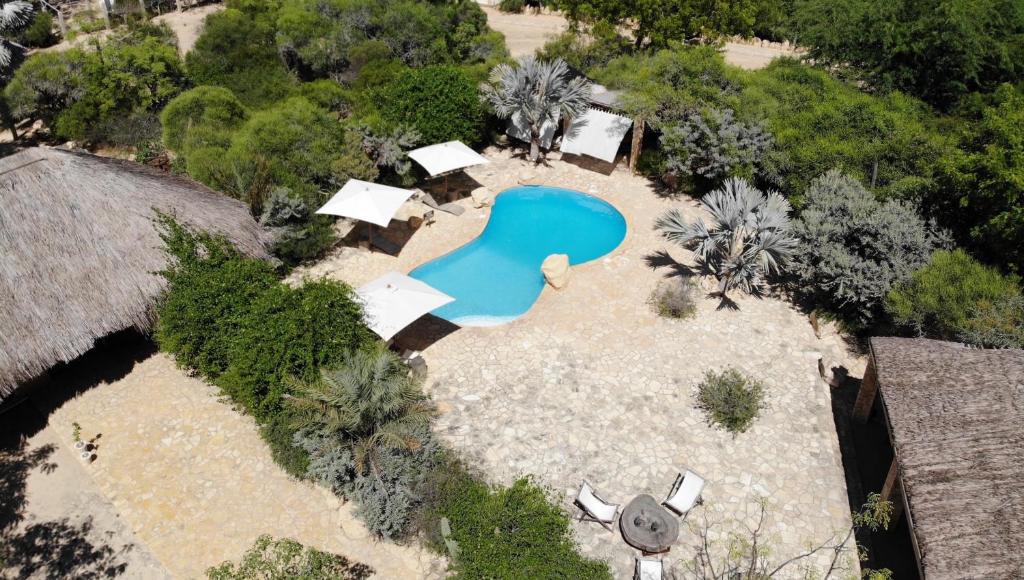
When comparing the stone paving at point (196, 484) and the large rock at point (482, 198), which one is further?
the large rock at point (482, 198)

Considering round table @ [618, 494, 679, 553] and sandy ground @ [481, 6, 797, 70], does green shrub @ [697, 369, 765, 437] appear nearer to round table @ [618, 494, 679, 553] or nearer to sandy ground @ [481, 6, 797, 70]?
round table @ [618, 494, 679, 553]

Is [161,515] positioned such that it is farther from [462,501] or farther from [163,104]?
[163,104]

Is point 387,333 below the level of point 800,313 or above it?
above

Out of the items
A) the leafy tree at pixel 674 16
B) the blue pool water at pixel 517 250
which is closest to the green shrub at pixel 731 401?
the blue pool water at pixel 517 250

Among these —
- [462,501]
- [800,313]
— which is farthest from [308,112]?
[800,313]

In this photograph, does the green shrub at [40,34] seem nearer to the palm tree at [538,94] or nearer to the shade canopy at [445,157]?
the shade canopy at [445,157]

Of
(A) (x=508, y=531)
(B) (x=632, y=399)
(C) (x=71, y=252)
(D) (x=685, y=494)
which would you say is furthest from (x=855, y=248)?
(C) (x=71, y=252)

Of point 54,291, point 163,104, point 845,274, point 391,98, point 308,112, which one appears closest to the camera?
point 54,291
